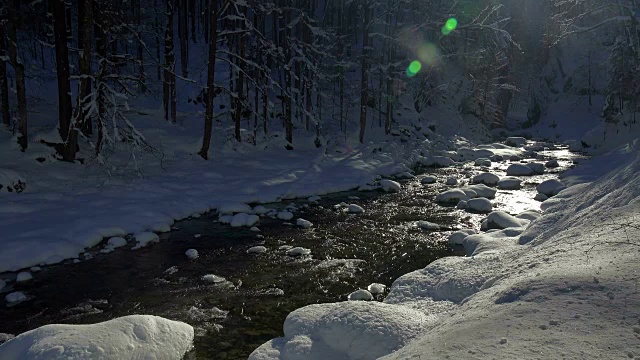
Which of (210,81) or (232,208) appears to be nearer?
(232,208)

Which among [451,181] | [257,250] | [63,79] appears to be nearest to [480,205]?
[451,181]

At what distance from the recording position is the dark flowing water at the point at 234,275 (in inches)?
260

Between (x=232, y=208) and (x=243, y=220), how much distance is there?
3.85 ft

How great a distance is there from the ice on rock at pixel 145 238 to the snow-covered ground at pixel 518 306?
530 cm

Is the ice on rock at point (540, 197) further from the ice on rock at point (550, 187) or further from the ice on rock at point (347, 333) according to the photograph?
the ice on rock at point (347, 333)

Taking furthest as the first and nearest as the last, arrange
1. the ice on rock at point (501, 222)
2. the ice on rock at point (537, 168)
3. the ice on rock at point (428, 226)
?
the ice on rock at point (537, 168) → the ice on rock at point (428, 226) → the ice on rock at point (501, 222)

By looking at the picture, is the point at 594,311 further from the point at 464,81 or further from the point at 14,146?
the point at 464,81

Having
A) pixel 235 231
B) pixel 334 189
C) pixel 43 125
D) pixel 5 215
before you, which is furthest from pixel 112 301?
pixel 43 125

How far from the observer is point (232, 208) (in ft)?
41.7

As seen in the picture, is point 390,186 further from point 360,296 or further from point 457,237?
point 360,296

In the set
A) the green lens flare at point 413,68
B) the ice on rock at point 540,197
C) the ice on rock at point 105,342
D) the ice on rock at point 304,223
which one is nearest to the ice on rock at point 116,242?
the ice on rock at point 304,223

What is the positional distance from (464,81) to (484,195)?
105ft

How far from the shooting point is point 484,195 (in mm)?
14844

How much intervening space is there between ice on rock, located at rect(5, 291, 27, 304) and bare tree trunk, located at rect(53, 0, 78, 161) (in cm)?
823
